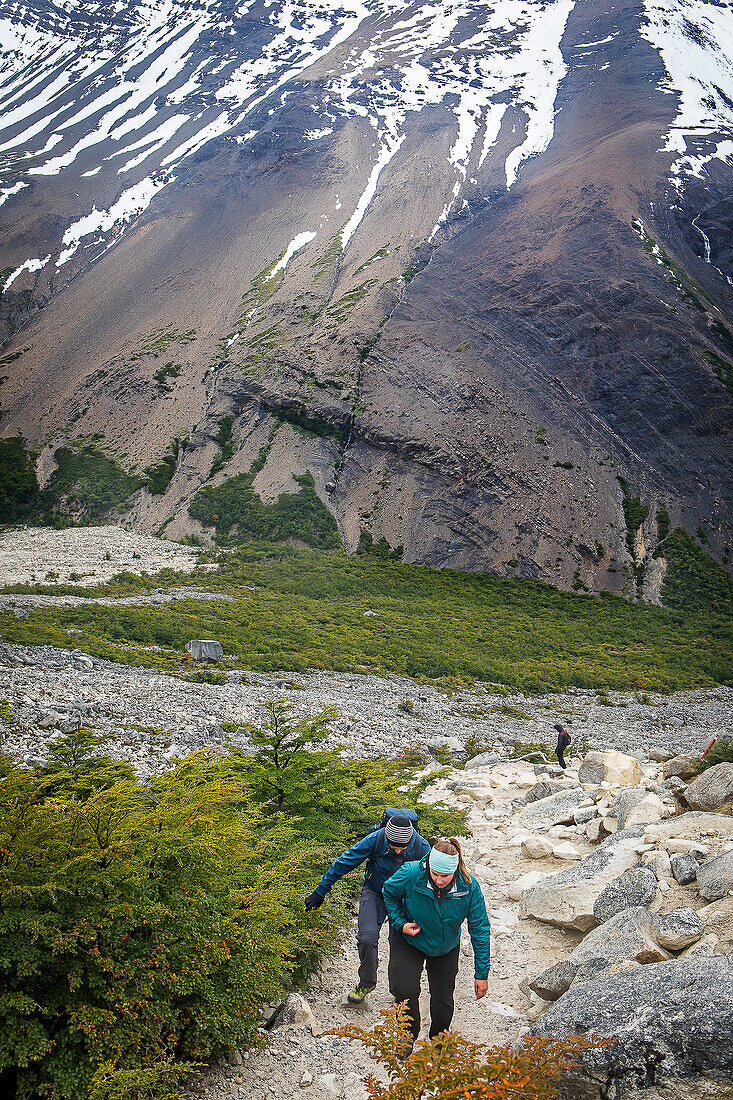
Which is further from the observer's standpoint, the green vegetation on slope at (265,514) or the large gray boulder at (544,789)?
the green vegetation on slope at (265,514)

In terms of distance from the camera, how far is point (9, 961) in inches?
124

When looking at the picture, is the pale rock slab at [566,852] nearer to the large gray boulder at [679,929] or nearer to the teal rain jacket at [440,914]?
the large gray boulder at [679,929]

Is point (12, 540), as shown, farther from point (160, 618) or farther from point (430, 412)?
point (430, 412)

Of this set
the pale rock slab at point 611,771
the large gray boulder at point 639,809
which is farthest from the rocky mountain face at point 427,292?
the large gray boulder at point 639,809

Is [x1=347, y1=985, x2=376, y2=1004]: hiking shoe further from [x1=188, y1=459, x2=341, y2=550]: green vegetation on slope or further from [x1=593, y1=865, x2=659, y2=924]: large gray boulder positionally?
[x1=188, y1=459, x2=341, y2=550]: green vegetation on slope

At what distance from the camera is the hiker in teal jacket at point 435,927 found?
175 inches

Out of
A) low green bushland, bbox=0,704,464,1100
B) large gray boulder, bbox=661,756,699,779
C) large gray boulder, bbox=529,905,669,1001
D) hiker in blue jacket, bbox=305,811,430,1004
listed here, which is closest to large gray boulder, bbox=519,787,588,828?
large gray boulder, bbox=661,756,699,779

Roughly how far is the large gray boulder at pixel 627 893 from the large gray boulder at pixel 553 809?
3.76 metres

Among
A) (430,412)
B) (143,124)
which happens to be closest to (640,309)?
(430,412)

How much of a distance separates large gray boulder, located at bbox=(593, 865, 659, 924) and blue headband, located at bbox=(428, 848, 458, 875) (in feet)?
7.44

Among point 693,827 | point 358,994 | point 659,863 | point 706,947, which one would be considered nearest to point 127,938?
point 358,994

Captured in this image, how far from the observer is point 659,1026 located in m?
3.55

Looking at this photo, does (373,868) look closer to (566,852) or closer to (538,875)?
(538,875)

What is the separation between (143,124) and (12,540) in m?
80.5
